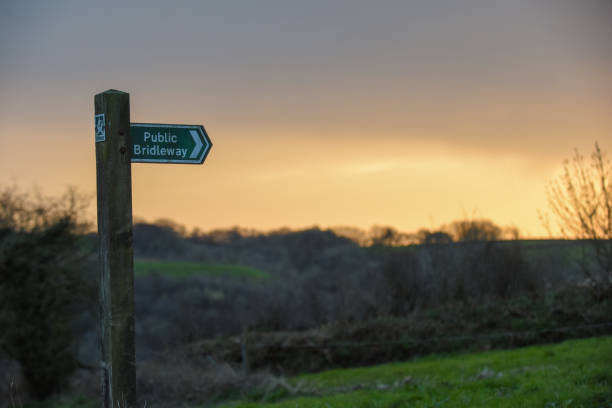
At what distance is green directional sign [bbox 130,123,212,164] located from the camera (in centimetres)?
460

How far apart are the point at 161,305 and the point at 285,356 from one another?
27485 mm

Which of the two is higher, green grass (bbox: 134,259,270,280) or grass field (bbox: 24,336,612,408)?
green grass (bbox: 134,259,270,280)

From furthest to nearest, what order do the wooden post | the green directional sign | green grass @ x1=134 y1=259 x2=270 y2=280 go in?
1. green grass @ x1=134 y1=259 x2=270 y2=280
2. the green directional sign
3. the wooden post

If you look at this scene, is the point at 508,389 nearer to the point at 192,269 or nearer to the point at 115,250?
the point at 115,250

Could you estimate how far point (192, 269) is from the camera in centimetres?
5000

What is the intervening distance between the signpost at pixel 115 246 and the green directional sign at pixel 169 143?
0.10 metres

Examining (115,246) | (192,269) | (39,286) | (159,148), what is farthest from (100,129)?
(192,269)

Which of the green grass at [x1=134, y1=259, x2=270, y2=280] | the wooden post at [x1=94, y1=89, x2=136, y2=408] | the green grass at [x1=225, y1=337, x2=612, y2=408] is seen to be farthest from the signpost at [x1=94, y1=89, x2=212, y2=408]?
the green grass at [x1=134, y1=259, x2=270, y2=280]

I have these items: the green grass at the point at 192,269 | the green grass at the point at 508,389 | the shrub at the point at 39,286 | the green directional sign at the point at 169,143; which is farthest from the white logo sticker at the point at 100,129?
the green grass at the point at 192,269

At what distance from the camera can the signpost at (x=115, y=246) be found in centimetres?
438

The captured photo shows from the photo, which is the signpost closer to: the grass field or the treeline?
the grass field

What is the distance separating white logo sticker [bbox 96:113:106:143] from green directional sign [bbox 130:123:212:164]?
0.21 meters

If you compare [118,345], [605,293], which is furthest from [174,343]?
[118,345]

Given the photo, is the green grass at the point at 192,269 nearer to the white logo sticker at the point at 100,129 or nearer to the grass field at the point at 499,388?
the grass field at the point at 499,388
